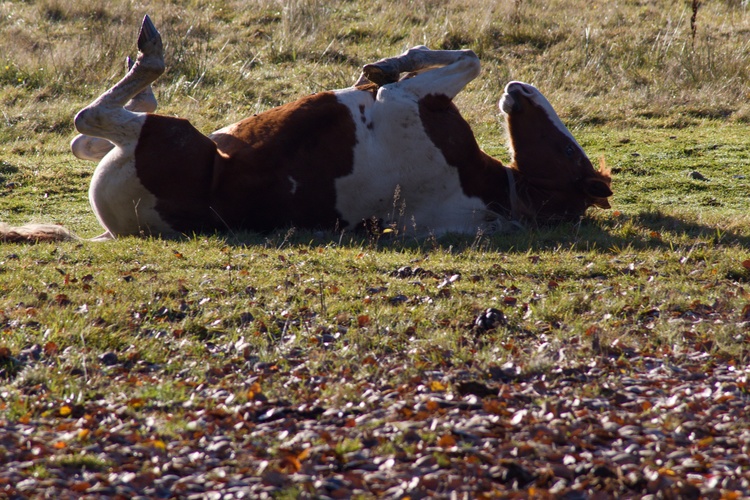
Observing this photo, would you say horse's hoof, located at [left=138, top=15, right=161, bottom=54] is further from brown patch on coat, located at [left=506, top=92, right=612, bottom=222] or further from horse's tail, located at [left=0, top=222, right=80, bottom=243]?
brown patch on coat, located at [left=506, top=92, right=612, bottom=222]

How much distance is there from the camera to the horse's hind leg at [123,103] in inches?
279

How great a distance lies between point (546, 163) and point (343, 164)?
1906mm

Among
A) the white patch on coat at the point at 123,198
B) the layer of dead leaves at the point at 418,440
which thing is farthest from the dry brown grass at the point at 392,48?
the layer of dead leaves at the point at 418,440

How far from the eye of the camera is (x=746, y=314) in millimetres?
5328

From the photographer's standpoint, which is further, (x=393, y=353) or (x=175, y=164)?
(x=175, y=164)

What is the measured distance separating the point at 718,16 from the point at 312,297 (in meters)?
14.5

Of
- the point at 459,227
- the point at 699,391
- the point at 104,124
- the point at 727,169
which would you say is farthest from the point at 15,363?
the point at 727,169

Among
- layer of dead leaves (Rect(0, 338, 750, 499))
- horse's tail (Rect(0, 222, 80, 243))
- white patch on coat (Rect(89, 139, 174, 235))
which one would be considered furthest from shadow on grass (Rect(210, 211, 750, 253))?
layer of dead leaves (Rect(0, 338, 750, 499))

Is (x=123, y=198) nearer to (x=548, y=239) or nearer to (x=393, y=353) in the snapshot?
(x=393, y=353)

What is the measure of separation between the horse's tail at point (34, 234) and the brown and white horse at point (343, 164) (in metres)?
0.02

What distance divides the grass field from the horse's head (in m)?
0.33

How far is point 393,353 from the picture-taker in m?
4.77

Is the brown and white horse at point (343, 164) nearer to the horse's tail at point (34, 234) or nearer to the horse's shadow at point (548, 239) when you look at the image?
the horse's tail at point (34, 234)

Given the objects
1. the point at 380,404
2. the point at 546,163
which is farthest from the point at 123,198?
the point at 380,404
